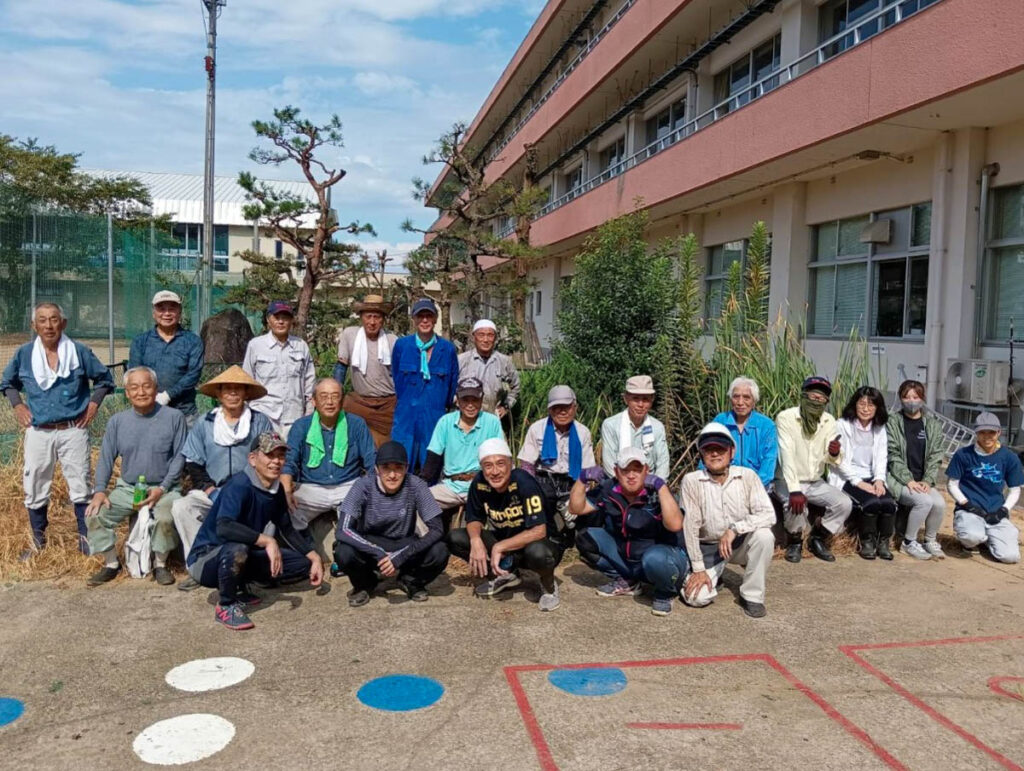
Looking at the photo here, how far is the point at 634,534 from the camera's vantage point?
16.4ft

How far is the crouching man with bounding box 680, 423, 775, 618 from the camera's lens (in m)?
4.85

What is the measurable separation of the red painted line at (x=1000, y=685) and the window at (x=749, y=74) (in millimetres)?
10988

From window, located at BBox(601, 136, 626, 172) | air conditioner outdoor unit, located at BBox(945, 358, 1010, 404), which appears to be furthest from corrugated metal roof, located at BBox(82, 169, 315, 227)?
air conditioner outdoor unit, located at BBox(945, 358, 1010, 404)

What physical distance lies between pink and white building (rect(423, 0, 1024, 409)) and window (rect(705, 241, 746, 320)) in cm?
6

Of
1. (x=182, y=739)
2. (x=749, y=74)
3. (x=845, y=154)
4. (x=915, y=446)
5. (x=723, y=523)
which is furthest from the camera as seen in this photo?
(x=749, y=74)

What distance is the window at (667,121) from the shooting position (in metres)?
17.7

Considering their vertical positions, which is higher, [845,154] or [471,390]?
[845,154]

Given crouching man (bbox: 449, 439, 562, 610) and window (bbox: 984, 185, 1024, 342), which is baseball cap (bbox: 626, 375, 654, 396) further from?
window (bbox: 984, 185, 1024, 342)

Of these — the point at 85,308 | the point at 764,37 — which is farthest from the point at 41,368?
the point at 764,37

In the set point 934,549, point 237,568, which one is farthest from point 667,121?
point 237,568

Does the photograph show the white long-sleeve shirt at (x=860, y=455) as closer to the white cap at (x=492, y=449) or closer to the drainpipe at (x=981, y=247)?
the white cap at (x=492, y=449)

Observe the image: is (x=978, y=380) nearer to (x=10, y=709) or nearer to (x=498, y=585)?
(x=498, y=585)

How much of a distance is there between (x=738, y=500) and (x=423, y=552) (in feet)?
6.38

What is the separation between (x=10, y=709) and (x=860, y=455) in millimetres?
5527
